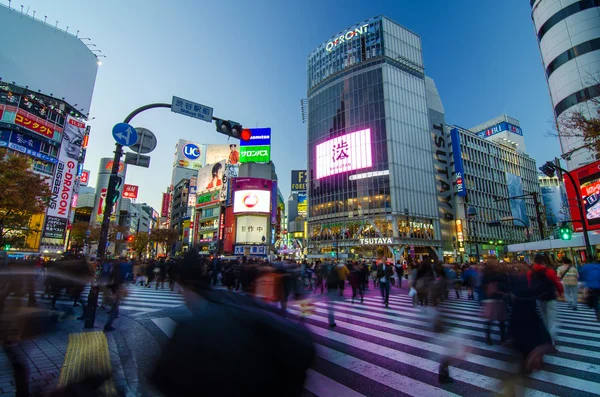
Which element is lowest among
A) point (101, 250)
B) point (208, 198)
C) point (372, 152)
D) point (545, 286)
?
point (545, 286)

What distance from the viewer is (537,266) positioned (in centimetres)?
600

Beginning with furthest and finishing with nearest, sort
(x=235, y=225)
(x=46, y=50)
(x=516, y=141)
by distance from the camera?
(x=516, y=141) < (x=235, y=225) < (x=46, y=50)

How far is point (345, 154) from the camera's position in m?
62.9

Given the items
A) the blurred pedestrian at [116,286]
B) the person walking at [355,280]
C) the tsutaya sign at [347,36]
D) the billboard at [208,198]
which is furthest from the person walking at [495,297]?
the tsutaya sign at [347,36]

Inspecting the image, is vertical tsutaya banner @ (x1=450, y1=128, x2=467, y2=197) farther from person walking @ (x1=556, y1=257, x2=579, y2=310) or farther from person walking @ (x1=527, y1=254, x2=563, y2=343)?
person walking @ (x1=527, y1=254, x2=563, y2=343)

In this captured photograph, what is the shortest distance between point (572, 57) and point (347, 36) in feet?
167

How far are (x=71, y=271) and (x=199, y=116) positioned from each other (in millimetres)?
7289

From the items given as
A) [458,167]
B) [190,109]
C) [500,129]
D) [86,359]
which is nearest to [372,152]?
[458,167]

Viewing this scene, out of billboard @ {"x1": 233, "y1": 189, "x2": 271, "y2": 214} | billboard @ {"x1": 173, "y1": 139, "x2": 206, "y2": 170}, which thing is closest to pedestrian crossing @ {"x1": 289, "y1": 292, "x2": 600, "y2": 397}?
billboard @ {"x1": 233, "y1": 189, "x2": 271, "y2": 214}

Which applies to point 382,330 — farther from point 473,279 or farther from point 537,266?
point 473,279

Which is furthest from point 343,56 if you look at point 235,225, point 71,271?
point 71,271

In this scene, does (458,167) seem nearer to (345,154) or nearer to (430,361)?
(345,154)

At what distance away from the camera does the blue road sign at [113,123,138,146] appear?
27.3ft

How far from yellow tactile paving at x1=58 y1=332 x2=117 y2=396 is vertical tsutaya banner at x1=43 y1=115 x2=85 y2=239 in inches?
1716
